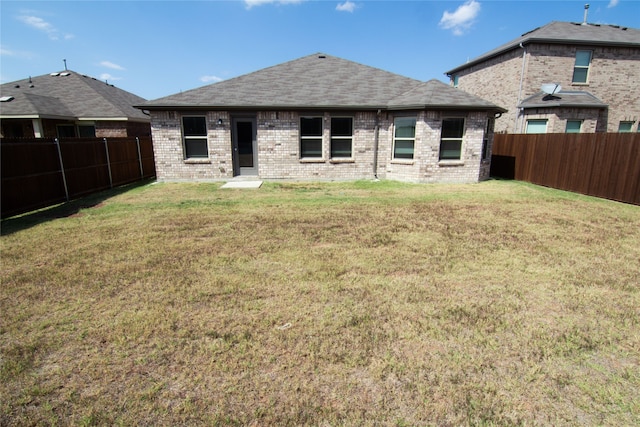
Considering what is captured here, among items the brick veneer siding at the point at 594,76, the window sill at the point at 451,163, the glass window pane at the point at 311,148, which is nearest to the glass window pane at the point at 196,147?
the glass window pane at the point at 311,148

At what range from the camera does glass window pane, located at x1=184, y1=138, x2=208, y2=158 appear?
1394 cm

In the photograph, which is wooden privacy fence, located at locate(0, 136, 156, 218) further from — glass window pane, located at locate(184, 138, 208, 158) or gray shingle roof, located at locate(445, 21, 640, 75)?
gray shingle roof, located at locate(445, 21, 640, 75)

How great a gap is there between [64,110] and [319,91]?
15.7 m

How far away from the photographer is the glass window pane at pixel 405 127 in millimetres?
13517

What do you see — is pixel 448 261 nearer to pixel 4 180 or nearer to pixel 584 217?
pixel 584 217

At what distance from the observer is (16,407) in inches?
95.3

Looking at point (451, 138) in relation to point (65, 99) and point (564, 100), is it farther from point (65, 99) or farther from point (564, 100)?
point (65, 99)

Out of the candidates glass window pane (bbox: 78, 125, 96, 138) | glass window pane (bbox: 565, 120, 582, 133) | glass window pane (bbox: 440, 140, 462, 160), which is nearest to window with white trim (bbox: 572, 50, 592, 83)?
glass window pane (bbox: 565, 120, 582, 133)

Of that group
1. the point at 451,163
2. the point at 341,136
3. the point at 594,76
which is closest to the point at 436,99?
the point at 451,163

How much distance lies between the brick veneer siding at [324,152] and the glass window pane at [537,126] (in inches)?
221

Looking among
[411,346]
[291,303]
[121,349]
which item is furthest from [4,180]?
[411,346]

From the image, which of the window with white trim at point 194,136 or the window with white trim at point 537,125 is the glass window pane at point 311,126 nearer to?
the window with white trim at point 194,136

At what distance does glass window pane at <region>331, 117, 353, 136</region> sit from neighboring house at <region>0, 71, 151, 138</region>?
13180 mm

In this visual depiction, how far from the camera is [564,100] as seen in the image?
1691 centimetres
